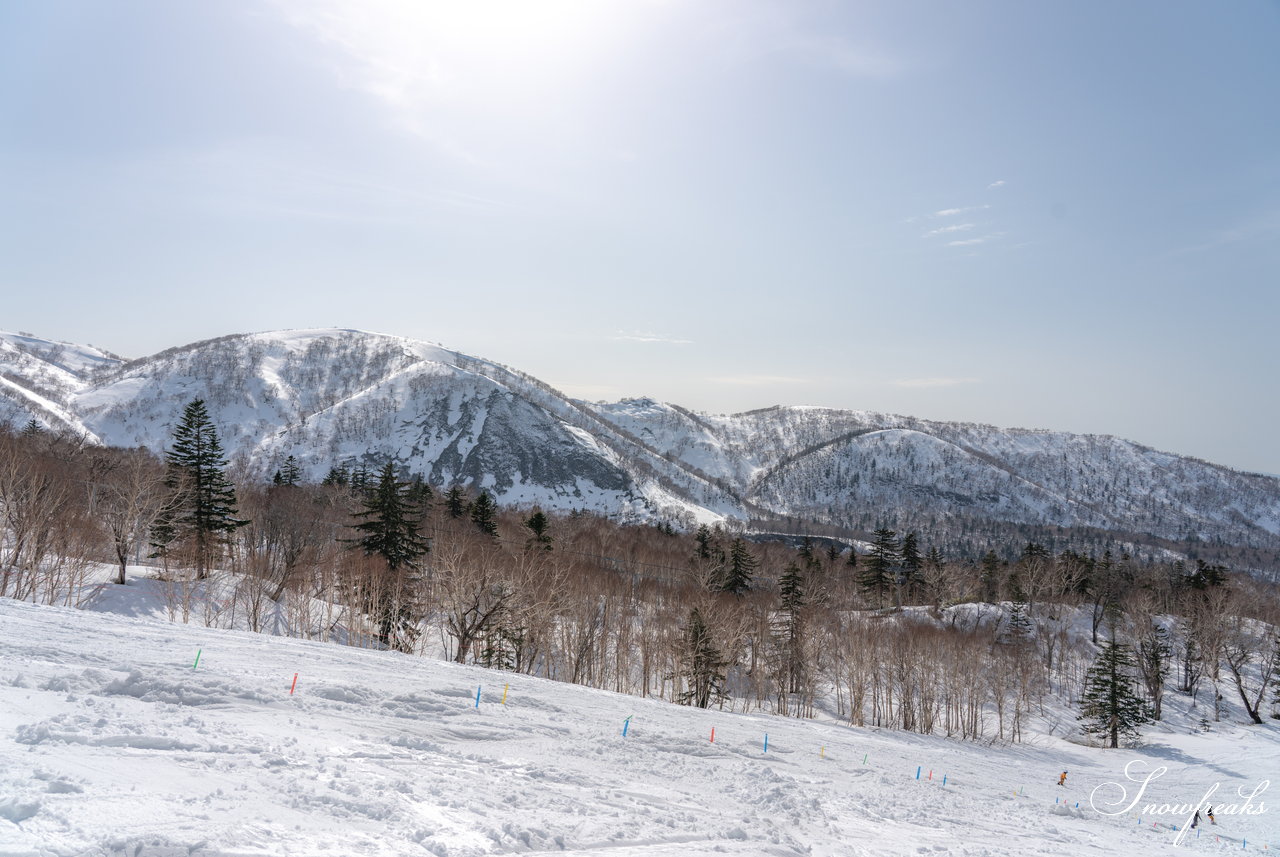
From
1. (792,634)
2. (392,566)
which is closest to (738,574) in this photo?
(792,634)

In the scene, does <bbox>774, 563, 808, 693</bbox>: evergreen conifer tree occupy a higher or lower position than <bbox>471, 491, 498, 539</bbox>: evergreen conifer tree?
lower

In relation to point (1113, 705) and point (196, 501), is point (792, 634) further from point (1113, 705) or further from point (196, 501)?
point (196, 501)

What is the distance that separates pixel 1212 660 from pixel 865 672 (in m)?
34.8

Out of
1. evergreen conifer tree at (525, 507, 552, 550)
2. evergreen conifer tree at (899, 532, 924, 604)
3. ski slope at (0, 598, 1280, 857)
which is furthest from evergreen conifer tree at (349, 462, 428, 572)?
evergreen conifer tree at (899, 532, 924, 604)

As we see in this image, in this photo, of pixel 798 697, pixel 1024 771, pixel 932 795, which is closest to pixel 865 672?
pixel 798 697

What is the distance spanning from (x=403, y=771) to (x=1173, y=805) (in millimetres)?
32725

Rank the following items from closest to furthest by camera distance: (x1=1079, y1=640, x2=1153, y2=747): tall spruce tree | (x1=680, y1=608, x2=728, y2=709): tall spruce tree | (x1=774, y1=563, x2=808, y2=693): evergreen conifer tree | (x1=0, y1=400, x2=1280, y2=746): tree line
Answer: (x1=0, y1=400, x2=1280, y2=746): tree line, (x1=680, y1=608, x2=728, y2=709): tall spruce tree, (x1=1079, y1=640, x2=1153, y2=747): tall spruce tree, (x1=774, y1=563, x2=808, y2=693): evergreen conifer tree

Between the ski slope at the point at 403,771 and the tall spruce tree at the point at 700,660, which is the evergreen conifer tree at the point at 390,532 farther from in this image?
the ski slope at the point at 403,771

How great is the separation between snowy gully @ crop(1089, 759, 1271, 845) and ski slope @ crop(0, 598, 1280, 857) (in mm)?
1789

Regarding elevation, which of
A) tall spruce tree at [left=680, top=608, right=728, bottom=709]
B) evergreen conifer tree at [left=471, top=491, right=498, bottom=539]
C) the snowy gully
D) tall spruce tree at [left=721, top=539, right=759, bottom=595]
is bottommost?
the snowy gully

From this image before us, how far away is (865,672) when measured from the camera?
1718 inches

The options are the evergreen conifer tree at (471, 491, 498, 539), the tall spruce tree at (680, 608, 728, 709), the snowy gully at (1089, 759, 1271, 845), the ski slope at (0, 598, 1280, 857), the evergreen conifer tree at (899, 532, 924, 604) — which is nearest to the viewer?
the ski slope at (0, 598, 1280, 857)

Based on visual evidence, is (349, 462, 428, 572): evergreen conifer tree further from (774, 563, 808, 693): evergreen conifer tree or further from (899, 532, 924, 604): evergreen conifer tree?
(899, 532, 924, 604): evergreen conifer tree

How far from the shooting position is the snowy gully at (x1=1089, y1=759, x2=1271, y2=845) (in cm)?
2448
